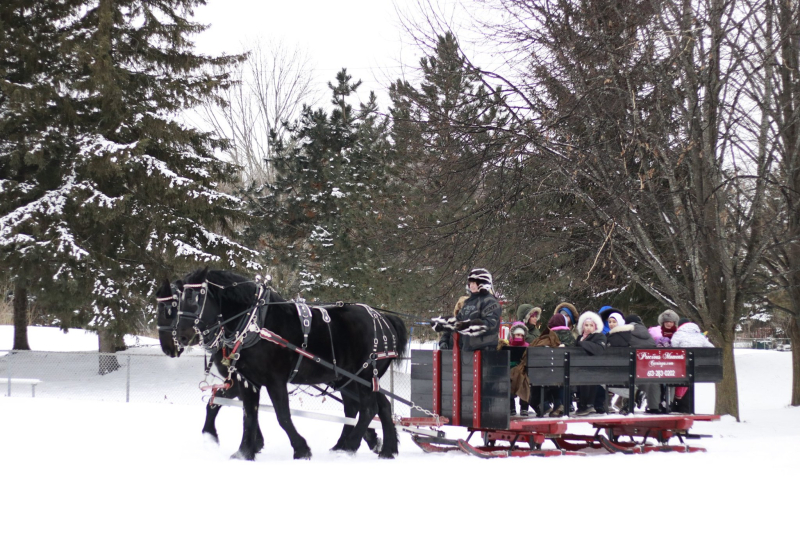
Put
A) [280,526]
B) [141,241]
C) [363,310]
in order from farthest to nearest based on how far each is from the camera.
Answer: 1. [141,241]
2. [363,310]
3. [280,526]

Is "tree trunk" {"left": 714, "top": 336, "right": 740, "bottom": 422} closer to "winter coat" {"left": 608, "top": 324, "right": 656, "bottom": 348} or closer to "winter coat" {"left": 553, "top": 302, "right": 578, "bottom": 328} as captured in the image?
"winter coat" {"left": 553, "top": 302, "right": 578, "bottom": 328}

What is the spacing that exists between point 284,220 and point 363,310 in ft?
51.3

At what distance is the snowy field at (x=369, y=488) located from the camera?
4.95 m

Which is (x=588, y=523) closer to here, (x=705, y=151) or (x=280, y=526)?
(x=280, y=526)

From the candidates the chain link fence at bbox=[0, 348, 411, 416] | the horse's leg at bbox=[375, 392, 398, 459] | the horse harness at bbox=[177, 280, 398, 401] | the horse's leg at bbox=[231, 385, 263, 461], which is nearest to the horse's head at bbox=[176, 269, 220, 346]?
the horse harness at bbox=[177, 280, 398, 401]

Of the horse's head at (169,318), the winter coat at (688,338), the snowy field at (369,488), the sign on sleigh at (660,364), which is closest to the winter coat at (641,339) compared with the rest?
the sign on sleigh at (660,364)

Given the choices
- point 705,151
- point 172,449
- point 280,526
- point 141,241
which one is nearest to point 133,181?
point 141,241

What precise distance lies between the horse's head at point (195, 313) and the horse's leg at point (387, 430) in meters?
1.94

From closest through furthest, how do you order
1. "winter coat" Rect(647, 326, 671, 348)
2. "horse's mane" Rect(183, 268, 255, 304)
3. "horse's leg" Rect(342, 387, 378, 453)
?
"horse's mane" Rect(183, 268, 255, 304) < "horse's leg" Rect(342, 387, 378, 453) < "winter coat" Rect(647, 326, 671, 348)

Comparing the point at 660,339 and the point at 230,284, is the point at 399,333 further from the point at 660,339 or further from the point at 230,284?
the point at 660,339

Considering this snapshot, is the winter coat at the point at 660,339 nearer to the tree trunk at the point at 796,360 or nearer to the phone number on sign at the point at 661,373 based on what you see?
the phone number on sign at the point at 661,373

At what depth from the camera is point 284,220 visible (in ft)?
78.1

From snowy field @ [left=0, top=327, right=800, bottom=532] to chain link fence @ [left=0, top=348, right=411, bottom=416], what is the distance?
7.09 metres

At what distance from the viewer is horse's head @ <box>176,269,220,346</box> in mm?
7434
